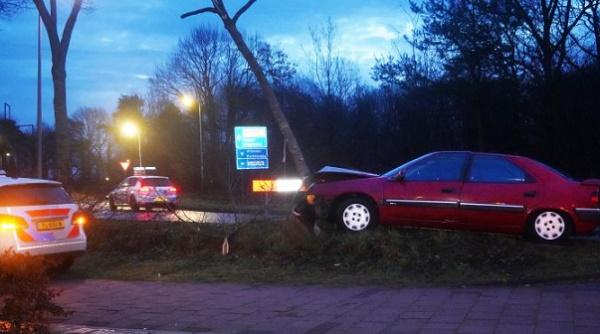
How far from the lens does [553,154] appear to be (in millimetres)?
30828

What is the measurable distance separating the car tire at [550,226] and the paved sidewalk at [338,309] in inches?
80.8

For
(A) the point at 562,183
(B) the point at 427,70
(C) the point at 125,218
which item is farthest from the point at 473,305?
(B) the point at 427,70

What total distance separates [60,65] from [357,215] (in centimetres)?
1253

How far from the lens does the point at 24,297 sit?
19.7 feet

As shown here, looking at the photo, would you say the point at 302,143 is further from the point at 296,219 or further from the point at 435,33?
the point at 296,219

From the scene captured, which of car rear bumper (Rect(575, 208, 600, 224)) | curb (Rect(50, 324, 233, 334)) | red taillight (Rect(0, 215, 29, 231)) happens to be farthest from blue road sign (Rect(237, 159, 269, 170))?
curb (Rect(50, 324, 233, 334))

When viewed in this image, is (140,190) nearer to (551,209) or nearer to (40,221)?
(40,221)

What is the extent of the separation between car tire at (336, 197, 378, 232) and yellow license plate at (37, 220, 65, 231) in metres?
4.25

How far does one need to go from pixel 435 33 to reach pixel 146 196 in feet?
52.5

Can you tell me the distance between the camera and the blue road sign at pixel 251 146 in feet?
82.6

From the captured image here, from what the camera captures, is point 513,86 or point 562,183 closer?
point 562,183

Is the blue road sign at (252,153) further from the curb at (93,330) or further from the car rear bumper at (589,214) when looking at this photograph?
the curb at (93,330)

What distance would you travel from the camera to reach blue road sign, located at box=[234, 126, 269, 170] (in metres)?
25.2

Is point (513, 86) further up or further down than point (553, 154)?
further up
